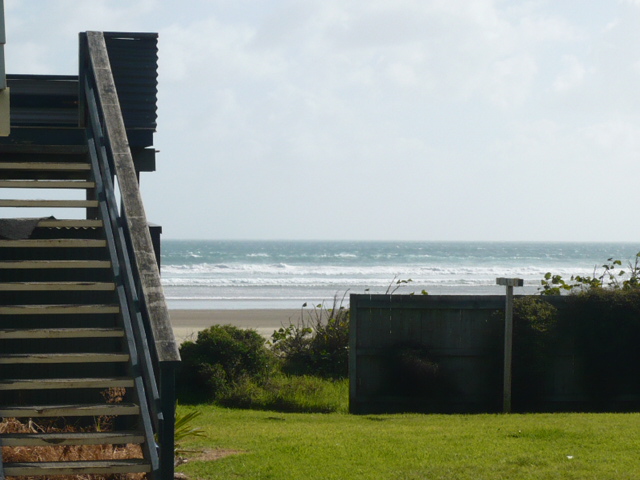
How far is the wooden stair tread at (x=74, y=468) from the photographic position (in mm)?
5266

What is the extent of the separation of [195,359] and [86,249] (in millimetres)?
3774

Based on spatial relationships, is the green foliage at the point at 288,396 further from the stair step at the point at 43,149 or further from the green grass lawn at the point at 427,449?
the stair step at the point at 43,149

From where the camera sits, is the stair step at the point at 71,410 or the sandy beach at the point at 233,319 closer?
the stair step at the point at 71,410

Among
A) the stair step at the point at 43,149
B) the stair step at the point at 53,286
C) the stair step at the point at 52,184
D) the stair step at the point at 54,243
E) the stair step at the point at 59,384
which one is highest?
the stair step at the point at 43,149

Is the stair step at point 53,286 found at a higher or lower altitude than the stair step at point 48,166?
lower

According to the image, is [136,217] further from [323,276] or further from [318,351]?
[323,276]

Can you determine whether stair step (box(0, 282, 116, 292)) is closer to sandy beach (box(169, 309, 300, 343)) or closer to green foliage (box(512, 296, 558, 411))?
green foliage (box(512, 296, 558, 411))

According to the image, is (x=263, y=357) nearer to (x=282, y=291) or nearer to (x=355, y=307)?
(x=355, y=307)

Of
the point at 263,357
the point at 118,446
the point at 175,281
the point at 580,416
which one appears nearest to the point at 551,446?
the point at 580,416

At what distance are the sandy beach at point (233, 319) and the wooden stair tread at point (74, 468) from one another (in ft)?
51.8

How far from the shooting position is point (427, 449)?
7324mm

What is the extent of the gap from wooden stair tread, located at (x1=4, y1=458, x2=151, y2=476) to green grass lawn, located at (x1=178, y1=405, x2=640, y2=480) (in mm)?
1315

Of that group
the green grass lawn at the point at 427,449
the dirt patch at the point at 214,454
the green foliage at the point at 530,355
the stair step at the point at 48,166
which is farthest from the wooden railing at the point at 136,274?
the green foliage at the point at 530,355

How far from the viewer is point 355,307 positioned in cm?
1088
